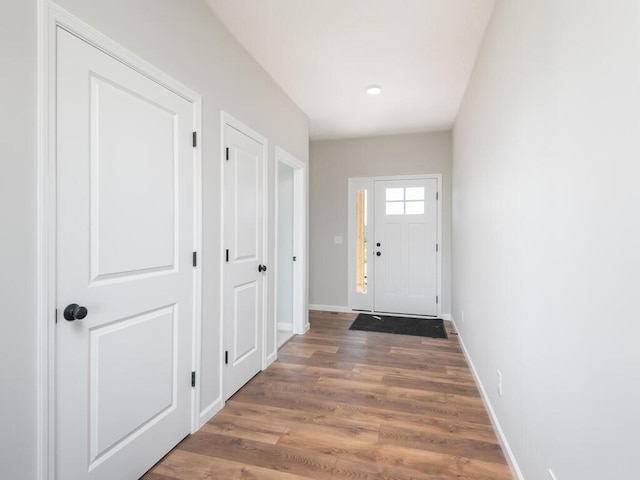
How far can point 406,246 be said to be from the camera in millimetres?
4898

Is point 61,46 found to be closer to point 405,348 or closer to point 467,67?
point 467,67

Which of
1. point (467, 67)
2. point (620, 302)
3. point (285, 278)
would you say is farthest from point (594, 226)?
point (285, 278)

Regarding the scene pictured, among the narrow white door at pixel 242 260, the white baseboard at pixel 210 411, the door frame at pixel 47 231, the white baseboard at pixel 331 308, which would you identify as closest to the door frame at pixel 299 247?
the narrow white door at pixel 242 260

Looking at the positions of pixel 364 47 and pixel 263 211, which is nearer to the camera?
pixel 364 47

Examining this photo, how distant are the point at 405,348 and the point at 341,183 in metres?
2.61

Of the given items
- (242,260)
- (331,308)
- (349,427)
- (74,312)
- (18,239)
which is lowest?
(349,427)

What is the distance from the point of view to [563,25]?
44.5 inches

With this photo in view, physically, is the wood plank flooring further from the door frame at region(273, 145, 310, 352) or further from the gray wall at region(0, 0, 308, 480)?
the door frame at region(273, 145, 310, 352)

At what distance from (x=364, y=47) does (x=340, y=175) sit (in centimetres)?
260

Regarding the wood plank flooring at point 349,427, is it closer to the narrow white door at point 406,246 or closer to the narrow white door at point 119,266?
the narrow white door at point 119,266

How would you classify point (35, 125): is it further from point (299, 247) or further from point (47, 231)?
point (299, 247)

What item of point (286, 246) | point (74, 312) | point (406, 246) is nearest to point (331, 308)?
point (406, 246)

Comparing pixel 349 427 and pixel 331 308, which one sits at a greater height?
pixel 331 308

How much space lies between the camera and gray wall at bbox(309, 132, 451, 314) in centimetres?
480
